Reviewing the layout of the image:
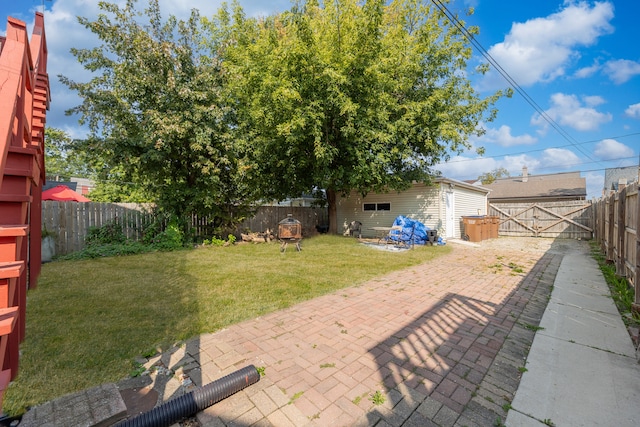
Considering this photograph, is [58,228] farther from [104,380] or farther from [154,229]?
[104,380]

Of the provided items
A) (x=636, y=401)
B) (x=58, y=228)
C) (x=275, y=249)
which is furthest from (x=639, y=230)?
(x=58, y=228)

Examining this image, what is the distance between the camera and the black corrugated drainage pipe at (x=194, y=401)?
1.88 meters

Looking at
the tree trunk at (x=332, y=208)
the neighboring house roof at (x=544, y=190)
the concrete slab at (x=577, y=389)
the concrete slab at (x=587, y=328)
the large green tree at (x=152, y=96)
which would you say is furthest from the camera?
the neighboring house roof at (x=544, y=190)

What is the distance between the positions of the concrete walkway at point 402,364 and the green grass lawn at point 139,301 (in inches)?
11.9

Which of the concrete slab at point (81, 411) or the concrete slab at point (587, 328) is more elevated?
the concrete slab at point (81, 411)

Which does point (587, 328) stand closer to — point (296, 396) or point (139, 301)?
point (296, 396)

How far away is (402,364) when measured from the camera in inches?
107

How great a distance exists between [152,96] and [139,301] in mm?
6890

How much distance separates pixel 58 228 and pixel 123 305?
581cm

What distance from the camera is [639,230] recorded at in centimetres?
362

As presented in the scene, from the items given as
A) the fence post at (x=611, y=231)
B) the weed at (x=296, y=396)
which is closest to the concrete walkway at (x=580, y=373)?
the weed at (x=296, y=396)

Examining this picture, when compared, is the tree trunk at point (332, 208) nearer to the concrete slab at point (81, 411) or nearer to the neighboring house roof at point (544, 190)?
the concrete slab at point (81, 411)

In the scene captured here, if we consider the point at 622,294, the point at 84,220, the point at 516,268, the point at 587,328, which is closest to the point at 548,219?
the point at 516,268

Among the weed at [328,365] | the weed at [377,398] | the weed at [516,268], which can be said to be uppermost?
the weed at [328,365]
